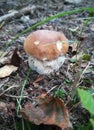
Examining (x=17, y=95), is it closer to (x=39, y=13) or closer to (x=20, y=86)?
(x=20, y=86)

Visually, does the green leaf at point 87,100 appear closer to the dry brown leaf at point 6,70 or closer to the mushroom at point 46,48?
the mushroom at point 46,48

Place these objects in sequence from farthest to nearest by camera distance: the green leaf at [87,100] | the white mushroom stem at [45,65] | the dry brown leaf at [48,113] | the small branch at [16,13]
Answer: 1. the small branch at [16,13]
2. the white mushroom stem at [45,65]
3. the dry brown leaf at [48,113]
4. the green leaf at [87,100]

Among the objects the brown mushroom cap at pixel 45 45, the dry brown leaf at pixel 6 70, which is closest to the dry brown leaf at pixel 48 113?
the brown mushroom cap at pixel 45 45

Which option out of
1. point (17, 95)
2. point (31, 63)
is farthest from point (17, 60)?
point (17, 95)

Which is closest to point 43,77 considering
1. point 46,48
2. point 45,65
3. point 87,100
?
point 45,65

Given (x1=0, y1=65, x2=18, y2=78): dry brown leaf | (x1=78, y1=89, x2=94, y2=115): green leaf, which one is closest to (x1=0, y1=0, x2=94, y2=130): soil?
(x1=0, y1=65, x2=18, y2=78): dry brown leaf

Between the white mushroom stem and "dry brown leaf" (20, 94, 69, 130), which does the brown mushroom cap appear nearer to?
the white mushroom stem

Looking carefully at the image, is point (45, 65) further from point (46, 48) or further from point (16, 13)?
point (16, 13)
